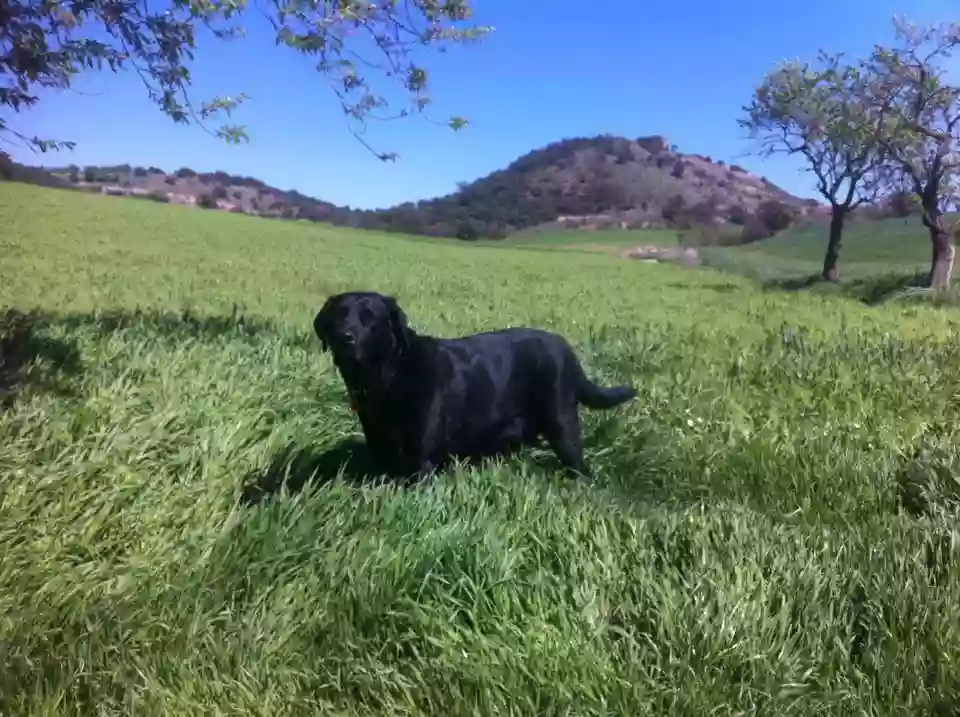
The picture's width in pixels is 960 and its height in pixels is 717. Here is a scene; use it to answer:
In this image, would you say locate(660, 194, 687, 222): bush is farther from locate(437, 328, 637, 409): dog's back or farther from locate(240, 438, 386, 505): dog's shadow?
locate(240, 438, 386, 505): dog's shadow

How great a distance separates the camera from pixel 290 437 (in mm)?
4348

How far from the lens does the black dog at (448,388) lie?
406 cm

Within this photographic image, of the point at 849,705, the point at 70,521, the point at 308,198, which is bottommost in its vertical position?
the point at 849,705

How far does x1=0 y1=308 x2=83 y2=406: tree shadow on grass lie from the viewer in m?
4.01

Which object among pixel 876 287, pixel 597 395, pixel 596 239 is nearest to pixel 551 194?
pixel 596 239

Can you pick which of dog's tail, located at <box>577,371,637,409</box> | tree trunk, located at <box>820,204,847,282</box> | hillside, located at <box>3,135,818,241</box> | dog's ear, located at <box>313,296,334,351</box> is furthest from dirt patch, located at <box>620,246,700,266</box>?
dog's ear, located at <box>313,296,334,351</box>

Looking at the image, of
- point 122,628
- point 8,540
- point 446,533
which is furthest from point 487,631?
point 8,540

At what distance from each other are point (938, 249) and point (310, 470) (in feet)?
31.5

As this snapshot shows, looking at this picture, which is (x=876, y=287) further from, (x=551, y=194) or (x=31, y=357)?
(x=31, y=357)

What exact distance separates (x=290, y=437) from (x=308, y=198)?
187cm

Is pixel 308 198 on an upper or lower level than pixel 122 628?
upper

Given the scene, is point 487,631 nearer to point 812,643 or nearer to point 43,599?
point 812,643

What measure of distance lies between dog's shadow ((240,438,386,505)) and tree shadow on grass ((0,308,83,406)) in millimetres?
1077

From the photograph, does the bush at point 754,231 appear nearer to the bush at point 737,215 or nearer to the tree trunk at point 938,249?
the bush at point 737,215
